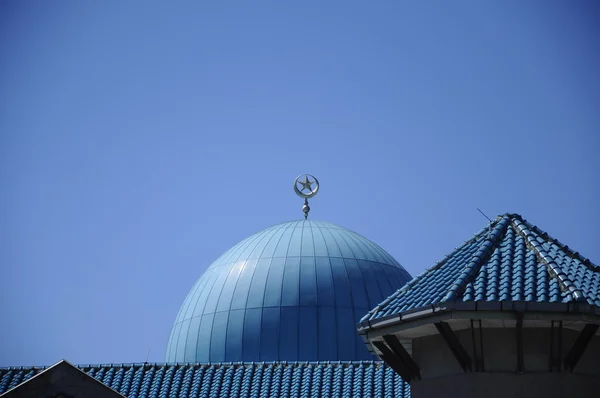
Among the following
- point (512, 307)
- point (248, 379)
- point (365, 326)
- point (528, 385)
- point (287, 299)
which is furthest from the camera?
point (287, 299)

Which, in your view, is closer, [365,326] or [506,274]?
[506,274]

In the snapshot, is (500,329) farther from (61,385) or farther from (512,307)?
(61,385)

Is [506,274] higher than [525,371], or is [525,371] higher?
[506,274]

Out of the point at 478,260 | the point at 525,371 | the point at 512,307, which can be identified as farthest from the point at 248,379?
the point at 512,307

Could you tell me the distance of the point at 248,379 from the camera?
23.5 meters

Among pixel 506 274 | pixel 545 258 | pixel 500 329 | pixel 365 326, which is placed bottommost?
pixel 500 329

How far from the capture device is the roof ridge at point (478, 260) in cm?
1639

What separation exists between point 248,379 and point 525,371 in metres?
8.59

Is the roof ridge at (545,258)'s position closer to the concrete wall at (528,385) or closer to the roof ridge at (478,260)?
the roof ridge at (478,260)

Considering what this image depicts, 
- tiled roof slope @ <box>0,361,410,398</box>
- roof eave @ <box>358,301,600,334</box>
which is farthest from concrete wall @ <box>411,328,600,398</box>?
tiled roof slope @ <box>0,361,410,398</box>

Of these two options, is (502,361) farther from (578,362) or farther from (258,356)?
(258,356)

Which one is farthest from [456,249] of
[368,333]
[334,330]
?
[334,330]

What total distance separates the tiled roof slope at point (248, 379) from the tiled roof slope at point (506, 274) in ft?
16.2

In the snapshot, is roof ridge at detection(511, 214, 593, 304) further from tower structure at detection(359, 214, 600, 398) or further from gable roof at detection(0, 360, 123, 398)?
gable roof at detection(0, 360, 123, 398)
